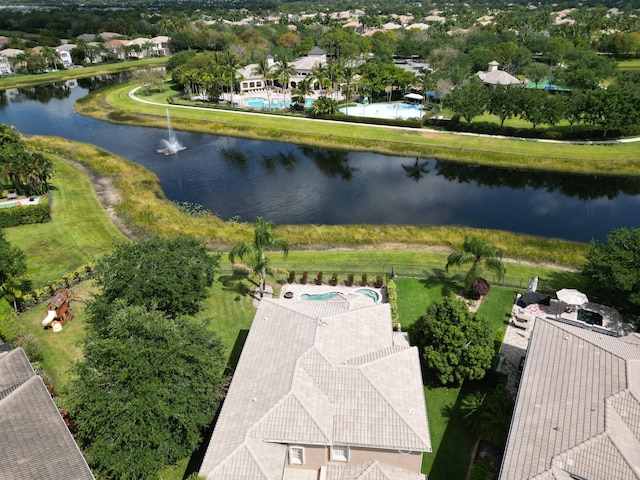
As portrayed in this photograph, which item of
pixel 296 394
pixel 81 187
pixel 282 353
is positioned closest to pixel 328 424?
A: pixel 296 394

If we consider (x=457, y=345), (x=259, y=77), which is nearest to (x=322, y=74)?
(x=259, y=77)

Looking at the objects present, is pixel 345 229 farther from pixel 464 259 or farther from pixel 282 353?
pixel 282 353

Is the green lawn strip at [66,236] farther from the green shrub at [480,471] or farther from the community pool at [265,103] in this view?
the community pool at [265,103]

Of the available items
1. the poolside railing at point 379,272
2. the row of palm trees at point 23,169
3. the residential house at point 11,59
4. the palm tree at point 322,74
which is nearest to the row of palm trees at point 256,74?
the palm tree at point 322,74

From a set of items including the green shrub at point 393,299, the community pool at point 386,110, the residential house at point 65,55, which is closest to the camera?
the green shrub at point 393,299

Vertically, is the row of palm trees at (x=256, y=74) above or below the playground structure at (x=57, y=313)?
above

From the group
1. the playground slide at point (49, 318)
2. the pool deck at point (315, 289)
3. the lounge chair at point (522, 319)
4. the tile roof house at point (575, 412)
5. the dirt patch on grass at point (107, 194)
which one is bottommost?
the dirt patch on grass at point (107, 194)

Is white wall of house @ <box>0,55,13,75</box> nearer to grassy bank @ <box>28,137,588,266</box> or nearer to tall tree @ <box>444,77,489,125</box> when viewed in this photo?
grassy bank @ <box>28,137,588,266</box>
